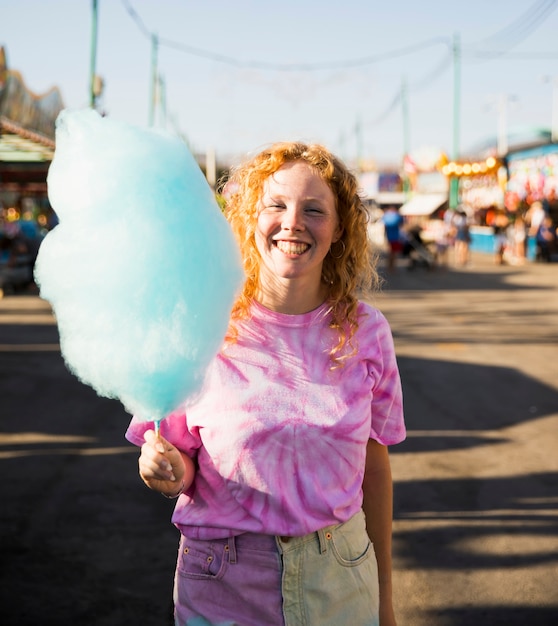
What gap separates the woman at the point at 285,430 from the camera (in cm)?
162

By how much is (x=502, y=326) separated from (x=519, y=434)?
536cm

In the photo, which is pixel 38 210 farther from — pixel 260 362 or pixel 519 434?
pixel 260 362

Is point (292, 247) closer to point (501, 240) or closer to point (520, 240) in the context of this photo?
point (501, 240)

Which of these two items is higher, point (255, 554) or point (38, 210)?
point (38, 210)

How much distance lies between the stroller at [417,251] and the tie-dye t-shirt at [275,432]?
58.9 feet

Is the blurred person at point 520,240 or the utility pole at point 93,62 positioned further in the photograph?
the blurred person at point 520,240

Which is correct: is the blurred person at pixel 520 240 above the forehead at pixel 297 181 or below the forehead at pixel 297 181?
above

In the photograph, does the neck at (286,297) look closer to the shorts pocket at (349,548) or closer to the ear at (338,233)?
the ear at (338,233)

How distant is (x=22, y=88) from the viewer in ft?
41.2

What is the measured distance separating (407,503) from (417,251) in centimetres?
1604

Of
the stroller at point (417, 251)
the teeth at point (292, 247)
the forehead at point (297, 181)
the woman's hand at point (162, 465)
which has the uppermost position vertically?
the stroller at point (417, 251)

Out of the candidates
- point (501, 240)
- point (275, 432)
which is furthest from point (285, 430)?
point (501, 240)

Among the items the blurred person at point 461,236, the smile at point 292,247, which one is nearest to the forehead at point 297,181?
the smile at point 292,247

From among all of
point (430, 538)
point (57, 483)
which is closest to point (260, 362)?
point (430, 538)
